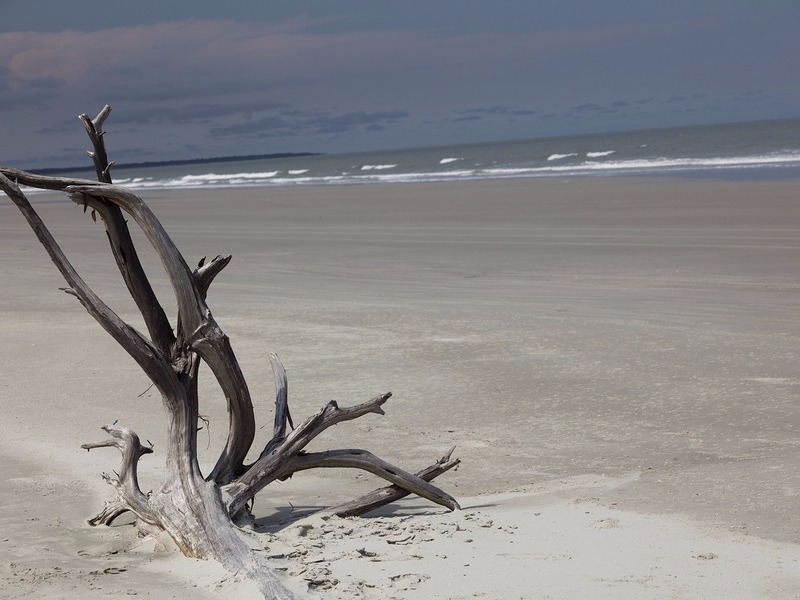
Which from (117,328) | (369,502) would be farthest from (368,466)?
(117,328)

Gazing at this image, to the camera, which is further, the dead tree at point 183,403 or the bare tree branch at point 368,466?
Answer: the bare tree branch at point 368,466

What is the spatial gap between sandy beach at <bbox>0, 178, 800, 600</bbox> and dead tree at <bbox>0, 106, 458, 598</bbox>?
16 cm

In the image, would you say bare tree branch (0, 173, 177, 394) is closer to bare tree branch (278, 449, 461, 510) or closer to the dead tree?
the dead tree

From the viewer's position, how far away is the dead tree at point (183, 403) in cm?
412

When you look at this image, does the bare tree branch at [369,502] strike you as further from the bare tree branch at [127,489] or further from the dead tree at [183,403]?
the bare tree branch at [127,489]

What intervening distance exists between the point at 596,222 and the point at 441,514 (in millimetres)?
14909

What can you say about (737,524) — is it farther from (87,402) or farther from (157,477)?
(87,402)

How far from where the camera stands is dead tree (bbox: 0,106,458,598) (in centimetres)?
412

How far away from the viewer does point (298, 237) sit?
750 inches

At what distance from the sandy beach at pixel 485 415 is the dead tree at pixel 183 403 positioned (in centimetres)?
16

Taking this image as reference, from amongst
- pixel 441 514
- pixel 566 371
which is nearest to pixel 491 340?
pixel 566 371

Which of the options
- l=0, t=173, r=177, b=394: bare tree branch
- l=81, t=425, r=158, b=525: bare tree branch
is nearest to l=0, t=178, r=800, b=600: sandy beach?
l=81, t=425, r=158, b=525: bare tree branch

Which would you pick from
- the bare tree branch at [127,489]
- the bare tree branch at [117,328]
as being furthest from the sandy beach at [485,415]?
the bare tree branch at [117,328]

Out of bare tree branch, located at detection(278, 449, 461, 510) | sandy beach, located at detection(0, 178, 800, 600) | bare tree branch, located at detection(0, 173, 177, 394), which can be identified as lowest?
sandy beach, located at detection(0, 178, 800, 600)
